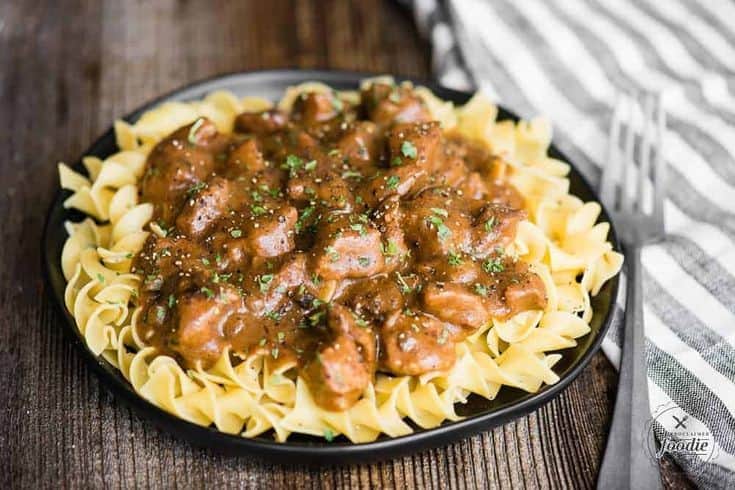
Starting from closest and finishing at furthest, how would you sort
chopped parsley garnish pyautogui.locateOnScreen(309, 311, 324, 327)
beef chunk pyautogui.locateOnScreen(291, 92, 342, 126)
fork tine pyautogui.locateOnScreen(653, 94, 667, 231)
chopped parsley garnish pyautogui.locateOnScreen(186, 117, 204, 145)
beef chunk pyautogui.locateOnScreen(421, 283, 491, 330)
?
chopped parsley garnish pyautogui.locateOnScreen(309, 311, 324, 327), beef chunk pyautogui.locateOnScreen(421, 283, 491, 330), chopped parsley garnish pyautogui.locateOnScreen(186, 117, 204, 145), beef chunk pyautogui.locateOnScreen(291, 92, 342, 126), fork tine pyautogui.locateOnScreen(653, 94, 667, 231)

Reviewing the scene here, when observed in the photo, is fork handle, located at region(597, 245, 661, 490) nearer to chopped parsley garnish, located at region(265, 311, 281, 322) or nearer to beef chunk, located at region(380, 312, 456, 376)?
beef chunk, located at region(380, 312, 456, 376)

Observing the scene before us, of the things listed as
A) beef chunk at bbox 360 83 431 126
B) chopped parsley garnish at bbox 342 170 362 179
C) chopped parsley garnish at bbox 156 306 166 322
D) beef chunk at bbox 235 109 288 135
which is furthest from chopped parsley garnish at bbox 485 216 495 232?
chopped parsley garnish at bbox 156 306 166 322

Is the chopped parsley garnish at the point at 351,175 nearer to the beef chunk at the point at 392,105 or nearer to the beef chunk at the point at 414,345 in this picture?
the beef chunk at the point at 392,105

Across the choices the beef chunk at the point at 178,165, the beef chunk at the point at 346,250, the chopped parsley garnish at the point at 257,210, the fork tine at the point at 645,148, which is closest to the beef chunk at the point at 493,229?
the beef chunk at the point at 346,250

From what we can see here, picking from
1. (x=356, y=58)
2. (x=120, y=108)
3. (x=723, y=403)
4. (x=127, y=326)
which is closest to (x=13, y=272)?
(x=127, y=326)

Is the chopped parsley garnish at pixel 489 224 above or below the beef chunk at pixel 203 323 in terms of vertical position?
above

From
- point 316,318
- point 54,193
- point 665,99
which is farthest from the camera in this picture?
point 665,99

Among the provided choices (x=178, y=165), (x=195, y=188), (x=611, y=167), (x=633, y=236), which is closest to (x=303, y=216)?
(x=195, y=188)

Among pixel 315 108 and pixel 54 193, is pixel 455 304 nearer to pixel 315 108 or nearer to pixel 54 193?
pixel 315 108
